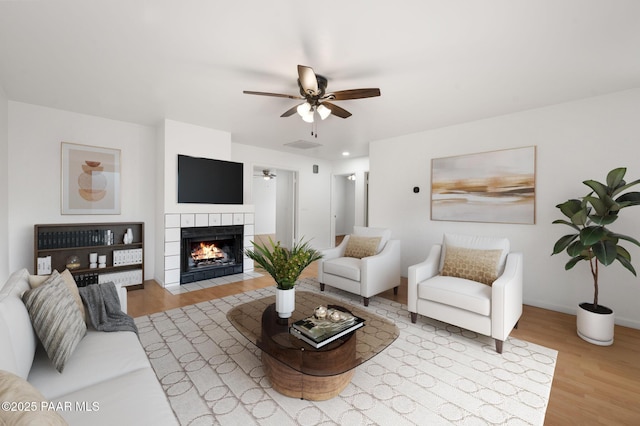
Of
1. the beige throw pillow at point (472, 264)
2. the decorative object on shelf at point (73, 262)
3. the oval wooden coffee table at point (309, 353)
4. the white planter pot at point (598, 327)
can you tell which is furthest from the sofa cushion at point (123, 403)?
the white planter pot at point (598, 327)

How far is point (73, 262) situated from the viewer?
3713 mm

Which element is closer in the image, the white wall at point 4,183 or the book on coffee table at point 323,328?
the book on coffee table at point 323,328

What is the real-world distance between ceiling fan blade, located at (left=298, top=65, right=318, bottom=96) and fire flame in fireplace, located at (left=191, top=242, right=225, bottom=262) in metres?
3.34

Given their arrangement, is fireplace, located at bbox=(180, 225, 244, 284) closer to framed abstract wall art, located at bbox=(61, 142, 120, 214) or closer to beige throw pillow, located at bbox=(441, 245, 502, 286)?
framed abstract wall art, located at bbox=(61, 142, 120, 214)

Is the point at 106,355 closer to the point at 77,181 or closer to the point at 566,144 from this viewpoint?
the point at 77,181

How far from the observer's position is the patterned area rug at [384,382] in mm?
1642

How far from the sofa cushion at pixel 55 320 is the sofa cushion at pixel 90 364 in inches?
2.2

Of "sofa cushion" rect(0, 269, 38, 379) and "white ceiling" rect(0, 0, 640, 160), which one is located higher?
"white ceiling" rect(0, 0, 640, 160)

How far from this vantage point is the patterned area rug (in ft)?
5.39

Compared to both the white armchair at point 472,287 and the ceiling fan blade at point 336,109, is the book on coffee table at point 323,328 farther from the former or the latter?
the ceiling fan blade at point 336,109

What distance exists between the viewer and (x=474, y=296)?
2457 millimetres

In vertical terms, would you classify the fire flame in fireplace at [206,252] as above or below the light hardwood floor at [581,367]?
above

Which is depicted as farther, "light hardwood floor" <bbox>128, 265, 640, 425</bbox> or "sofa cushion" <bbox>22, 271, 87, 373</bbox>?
"light hardwood floor" <bbox>128, 265, 640, 425</bbox>

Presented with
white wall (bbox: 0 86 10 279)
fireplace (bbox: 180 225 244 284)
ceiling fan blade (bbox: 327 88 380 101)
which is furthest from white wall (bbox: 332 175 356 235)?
white wall (bbox: 0 86 10 279)
